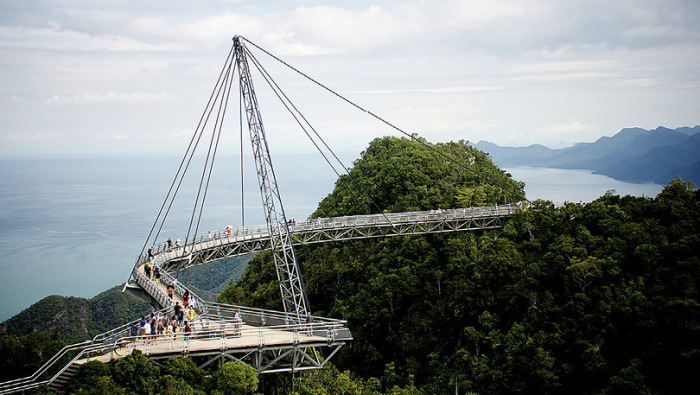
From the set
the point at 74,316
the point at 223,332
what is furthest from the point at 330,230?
the point at 74,316

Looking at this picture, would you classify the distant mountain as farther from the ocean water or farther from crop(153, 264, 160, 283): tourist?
the ocean water

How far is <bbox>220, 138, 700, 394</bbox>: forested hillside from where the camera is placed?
2370 cm

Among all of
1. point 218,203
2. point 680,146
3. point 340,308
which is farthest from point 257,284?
point 218,203

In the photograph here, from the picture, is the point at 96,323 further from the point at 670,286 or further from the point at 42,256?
the point at 670,286

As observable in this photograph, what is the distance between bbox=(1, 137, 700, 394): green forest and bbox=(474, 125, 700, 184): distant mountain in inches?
2487

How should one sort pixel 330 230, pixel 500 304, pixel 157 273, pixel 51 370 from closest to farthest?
1. pixel 51 370
2. pixel 157 273
3. pixel 500 304
4. pixel 330 230

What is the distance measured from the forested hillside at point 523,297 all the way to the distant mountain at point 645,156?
6296 centimetres

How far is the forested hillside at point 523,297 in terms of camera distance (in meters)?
23.7

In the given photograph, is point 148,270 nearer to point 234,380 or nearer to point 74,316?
point 234,380

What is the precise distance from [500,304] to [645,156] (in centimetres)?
14242

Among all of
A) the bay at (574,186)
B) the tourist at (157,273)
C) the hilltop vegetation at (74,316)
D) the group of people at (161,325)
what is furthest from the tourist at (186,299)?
the bay at (574,186)

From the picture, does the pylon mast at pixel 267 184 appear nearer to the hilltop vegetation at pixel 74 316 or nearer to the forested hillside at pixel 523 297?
the forested hillside at pixel 523 297

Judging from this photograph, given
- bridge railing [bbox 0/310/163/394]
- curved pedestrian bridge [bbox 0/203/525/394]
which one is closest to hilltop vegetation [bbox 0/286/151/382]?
curved pedestrian bridge [bbox 0/203/525/394]

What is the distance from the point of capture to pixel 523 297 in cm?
2970
